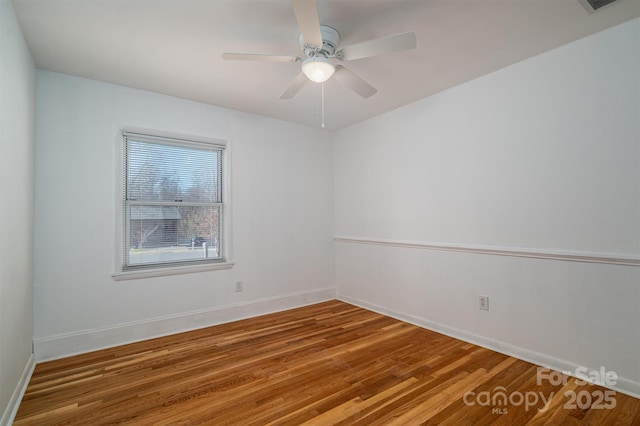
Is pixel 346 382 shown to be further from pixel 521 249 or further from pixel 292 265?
pixel 292 265

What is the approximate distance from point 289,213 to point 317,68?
7.48 ft

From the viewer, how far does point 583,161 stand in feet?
7.51

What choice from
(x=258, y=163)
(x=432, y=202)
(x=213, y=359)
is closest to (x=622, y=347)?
(x=432, y=202)

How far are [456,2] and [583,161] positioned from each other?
4.92ft

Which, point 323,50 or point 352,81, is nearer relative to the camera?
point 323,50

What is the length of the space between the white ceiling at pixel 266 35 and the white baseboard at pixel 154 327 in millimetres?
2341

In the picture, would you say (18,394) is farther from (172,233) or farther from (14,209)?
(172,233)

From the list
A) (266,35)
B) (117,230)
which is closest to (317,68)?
(266,35)

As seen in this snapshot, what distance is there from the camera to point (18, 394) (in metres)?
2.02

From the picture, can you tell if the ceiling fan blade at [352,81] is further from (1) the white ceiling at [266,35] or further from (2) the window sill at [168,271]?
(2) the window sill at [168,271]

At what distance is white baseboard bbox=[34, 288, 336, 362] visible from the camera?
2.67m

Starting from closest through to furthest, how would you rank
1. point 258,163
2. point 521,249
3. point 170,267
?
point 521,249, point 170,267, point 258,163

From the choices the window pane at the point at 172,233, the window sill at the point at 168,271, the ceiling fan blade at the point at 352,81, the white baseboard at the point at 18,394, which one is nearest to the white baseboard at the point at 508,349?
the window sill at the point at 168,271

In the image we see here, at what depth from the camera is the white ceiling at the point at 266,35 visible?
75.1 inches
